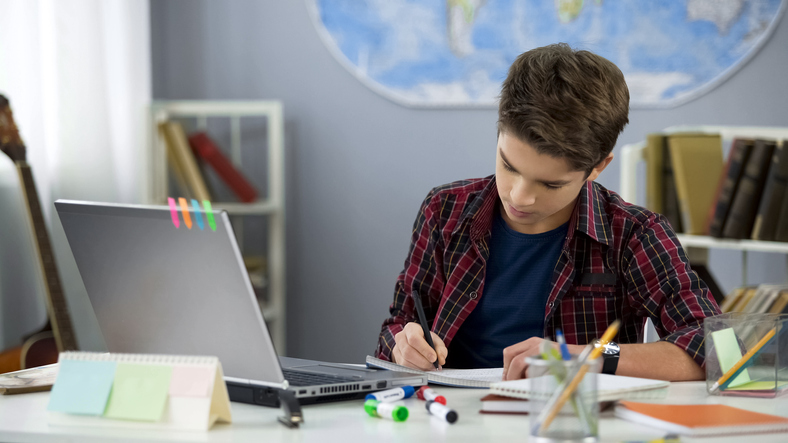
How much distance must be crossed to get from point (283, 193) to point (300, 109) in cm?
30

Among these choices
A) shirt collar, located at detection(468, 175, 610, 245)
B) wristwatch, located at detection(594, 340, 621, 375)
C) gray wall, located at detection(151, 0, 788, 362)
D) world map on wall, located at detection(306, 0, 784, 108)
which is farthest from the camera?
gray wall, located at detection(151, 0, 788, 362)

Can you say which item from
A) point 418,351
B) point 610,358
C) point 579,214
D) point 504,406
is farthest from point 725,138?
point 504,406

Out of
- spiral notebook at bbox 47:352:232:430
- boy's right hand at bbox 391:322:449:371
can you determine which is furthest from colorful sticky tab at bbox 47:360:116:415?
boy's right hand at bbox 391:322:449:371

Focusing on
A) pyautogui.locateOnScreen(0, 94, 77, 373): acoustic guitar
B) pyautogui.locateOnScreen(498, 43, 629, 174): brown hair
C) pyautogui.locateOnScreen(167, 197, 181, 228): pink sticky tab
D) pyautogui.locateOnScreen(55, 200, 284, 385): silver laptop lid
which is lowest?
pyautogui.locateOnScreen(0, 94, 77, 373): acoustic guitar

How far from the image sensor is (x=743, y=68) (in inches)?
89.7

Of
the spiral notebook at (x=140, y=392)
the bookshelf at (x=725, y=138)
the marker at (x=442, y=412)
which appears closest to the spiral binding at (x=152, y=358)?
the spiral notebook at (x=140, y=392)

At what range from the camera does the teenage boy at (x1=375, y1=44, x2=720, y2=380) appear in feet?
3.62

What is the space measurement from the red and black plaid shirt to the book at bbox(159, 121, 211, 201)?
1.26 metres

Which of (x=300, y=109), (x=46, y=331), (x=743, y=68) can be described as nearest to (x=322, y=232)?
(x=300, y=109)

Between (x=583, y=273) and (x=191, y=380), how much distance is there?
0.72 metres

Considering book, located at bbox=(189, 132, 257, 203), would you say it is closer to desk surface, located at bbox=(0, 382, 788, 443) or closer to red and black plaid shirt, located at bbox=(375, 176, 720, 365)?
red and black plaid shirt, located at bbox=(375, 176, 720, 365)

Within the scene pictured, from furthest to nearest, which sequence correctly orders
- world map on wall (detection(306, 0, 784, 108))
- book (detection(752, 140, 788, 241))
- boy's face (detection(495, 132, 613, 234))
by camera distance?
world map on wall (detection(306, 0, 784, 108)) → book (detection(752, 140, 788, 241)) → boy's face (detection(495, 132, 613, 234))

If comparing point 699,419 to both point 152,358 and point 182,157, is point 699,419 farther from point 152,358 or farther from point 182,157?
point 182,157

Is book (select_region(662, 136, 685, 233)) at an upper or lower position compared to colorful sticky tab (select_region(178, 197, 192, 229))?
lower
